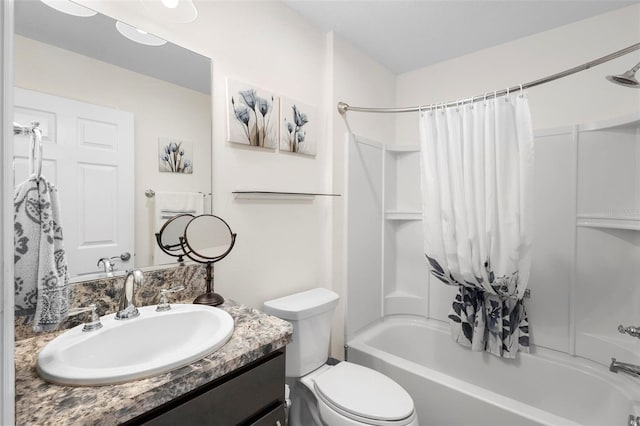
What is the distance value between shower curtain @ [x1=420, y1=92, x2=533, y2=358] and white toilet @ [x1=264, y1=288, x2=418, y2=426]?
765 mm

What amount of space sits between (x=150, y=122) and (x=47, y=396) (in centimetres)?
97

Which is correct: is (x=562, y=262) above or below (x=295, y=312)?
above

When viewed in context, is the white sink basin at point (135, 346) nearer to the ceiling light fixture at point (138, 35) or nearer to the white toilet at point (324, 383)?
the white toilet at point (324, 383)

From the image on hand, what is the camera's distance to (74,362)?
82cm

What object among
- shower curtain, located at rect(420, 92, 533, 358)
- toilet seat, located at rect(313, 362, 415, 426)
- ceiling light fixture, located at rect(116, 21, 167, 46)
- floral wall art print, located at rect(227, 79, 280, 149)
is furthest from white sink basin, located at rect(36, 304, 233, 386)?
shower curtain, located at rect(420, 92, 533, 358)

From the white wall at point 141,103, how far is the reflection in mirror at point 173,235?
42mm

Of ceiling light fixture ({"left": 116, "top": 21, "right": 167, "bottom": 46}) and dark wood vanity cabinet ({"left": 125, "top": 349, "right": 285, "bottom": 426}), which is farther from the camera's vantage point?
ceiling light fixture ({"left": 116, "top": 21, "right": 167, "bottom": 46})

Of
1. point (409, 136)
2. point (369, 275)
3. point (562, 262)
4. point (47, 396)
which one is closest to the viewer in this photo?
point (47, 396)

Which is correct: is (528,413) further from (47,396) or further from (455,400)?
(47,396)

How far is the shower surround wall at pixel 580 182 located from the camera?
171 centimetres

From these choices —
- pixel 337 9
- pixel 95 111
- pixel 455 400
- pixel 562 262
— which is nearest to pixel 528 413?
pixel 455 400

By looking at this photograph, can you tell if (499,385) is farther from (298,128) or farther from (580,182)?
(298,128)

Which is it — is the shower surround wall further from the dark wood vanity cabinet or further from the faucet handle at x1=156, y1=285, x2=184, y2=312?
the faucet handle at x1=156, y1=285, x2=184, y2=312

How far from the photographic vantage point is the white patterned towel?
75 centimetres
